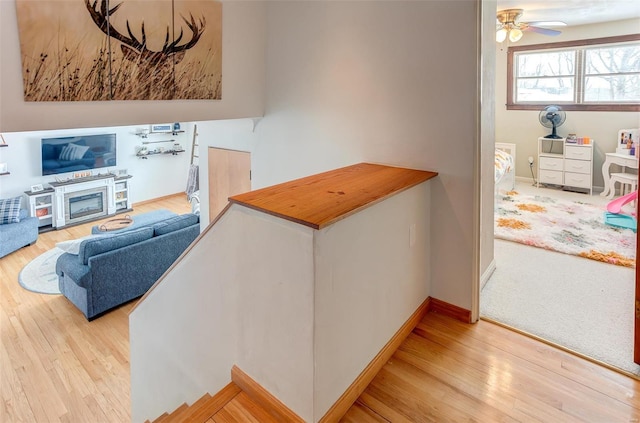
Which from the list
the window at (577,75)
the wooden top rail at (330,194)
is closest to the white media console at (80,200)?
the wooden top rail at (330,194)

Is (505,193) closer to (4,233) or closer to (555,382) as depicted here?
(555,382)

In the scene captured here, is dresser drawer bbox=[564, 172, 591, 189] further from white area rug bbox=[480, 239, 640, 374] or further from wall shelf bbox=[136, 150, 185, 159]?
wall shelf bbox=[136, 150, 185, 159]

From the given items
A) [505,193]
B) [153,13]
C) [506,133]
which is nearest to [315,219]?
[153,13]

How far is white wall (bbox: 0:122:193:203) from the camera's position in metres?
6.55

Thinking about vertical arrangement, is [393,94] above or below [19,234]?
above

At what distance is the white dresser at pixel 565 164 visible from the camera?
5578 millimetres

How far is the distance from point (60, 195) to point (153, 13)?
5.86 metres

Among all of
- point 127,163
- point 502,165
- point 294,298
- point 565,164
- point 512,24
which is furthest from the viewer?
point 127,163

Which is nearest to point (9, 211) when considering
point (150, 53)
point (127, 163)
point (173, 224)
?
point (127, 163)

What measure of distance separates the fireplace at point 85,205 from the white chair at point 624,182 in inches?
339

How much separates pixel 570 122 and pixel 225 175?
5.34 m

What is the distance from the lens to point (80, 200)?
7.34 m

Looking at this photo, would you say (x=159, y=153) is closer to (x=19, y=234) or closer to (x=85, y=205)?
(x=85, y=205)

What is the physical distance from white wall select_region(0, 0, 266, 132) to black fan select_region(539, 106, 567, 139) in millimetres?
4741
